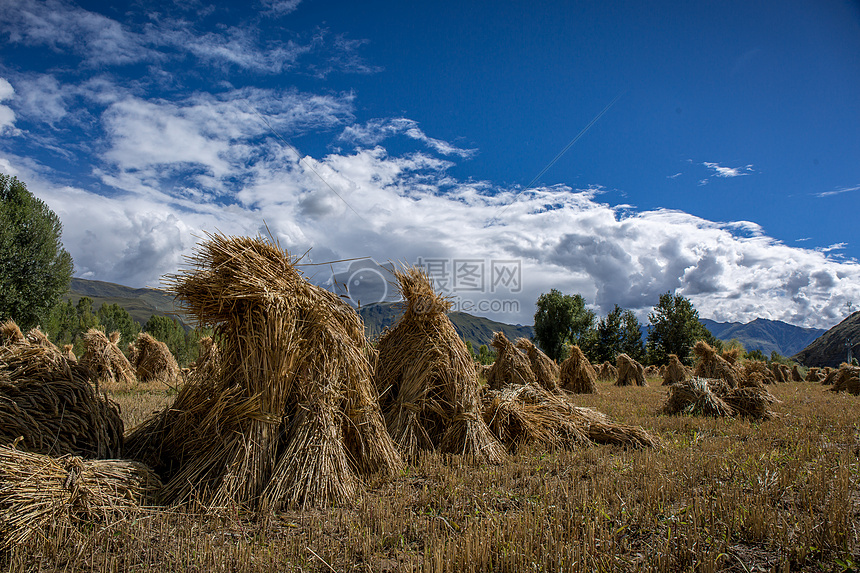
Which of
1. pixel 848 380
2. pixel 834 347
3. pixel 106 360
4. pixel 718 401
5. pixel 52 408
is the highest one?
pixel 834 347

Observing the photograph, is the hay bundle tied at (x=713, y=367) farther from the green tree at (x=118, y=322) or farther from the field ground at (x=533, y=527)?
the green tree at (x=118, y=322)

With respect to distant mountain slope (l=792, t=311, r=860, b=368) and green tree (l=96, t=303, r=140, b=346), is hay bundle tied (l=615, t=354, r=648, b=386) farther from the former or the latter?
distant mountain slope (l=792, t=311, r=860, b=368)

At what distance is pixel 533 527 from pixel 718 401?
8908 millimetres

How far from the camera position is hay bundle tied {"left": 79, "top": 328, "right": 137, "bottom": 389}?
701 inches

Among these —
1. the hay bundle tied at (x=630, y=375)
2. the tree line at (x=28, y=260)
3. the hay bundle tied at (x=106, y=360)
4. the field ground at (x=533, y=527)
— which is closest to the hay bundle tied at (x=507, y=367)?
the field ground at (x=533, y=527)

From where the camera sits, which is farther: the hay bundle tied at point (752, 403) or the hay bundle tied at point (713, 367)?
the hay bundle tied at point (713, 367)

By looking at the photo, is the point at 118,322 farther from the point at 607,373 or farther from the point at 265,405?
the point at 265,405

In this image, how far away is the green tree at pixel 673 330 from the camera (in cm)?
5141

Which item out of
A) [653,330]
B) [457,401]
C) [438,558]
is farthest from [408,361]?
[653,330]

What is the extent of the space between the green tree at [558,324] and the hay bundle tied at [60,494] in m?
57.6

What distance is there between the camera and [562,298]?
60656mm

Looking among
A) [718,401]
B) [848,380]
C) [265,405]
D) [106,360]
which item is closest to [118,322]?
[106,360]

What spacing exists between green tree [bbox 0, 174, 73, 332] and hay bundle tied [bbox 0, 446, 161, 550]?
3609 cm

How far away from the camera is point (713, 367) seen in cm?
1630
